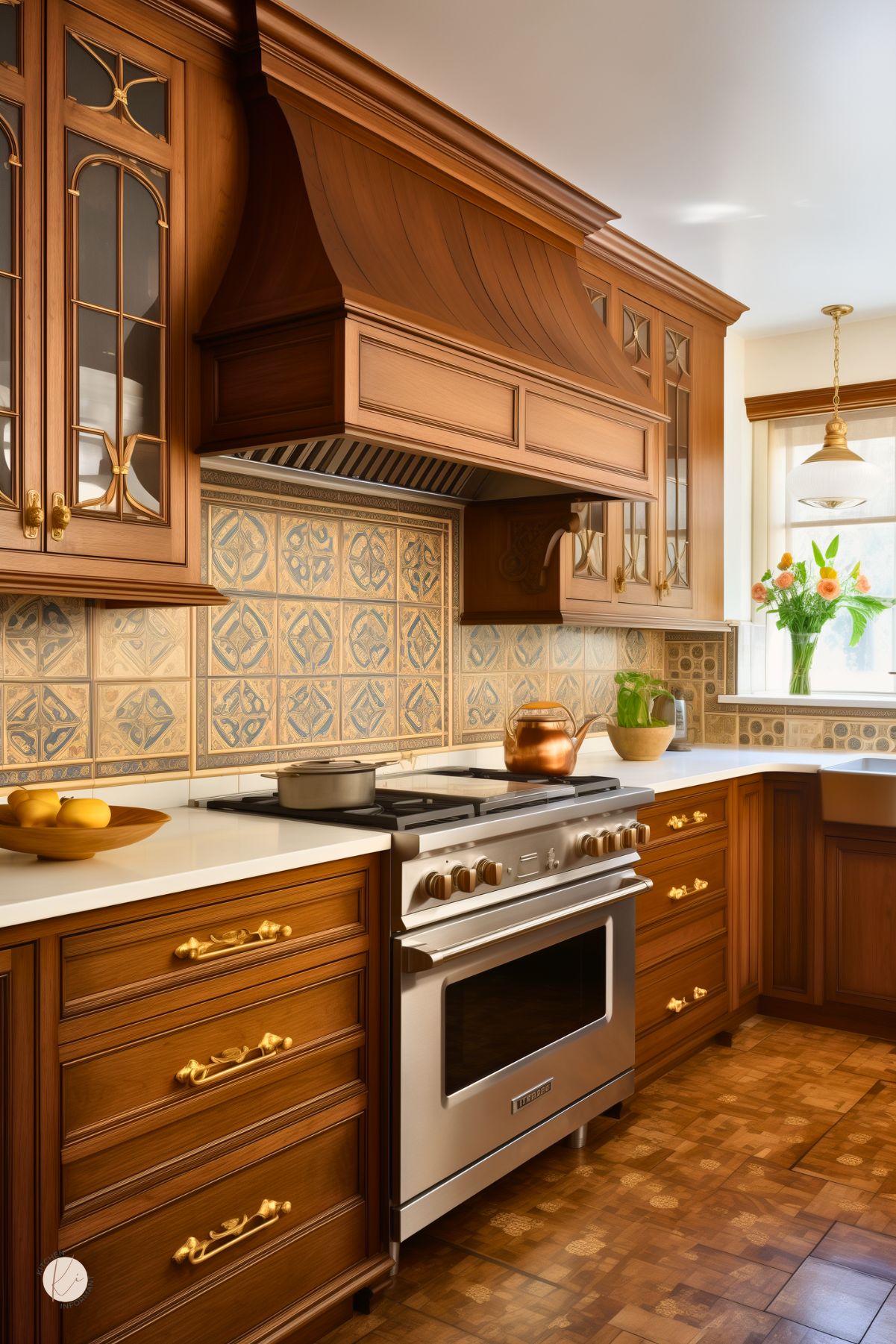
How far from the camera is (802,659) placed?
4.40 meters

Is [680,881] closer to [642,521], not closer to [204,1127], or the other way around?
[642,521]

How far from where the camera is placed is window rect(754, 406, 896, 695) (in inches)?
172

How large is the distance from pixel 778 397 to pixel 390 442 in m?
2.79

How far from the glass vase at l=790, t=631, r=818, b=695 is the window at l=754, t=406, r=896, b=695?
Answer: 141 millimetres

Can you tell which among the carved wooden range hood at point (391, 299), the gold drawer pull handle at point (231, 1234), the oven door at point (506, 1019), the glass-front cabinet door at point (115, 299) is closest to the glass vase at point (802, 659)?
the carved wooden range hood at point (391, 299)

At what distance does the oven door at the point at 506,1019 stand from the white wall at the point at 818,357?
2538 millimetres

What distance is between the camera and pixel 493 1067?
7.75 feet

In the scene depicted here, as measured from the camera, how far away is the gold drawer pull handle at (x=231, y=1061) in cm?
173

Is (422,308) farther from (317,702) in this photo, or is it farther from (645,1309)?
(645,1309)

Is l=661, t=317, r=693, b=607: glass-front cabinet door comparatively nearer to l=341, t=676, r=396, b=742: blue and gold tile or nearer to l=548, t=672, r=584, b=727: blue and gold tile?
l=548, t=672, r=584, b=727: blue and gold tile

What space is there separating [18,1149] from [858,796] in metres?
2.84

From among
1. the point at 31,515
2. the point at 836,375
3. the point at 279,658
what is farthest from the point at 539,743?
the point at 836,375

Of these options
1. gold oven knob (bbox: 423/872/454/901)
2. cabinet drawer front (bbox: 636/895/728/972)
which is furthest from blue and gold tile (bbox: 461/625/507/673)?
gold oven knob (bbox: 423/872/454/901)

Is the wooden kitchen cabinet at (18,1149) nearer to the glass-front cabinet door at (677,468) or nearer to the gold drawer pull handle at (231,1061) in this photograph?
the gold drawer pull handle at (231,1061)
